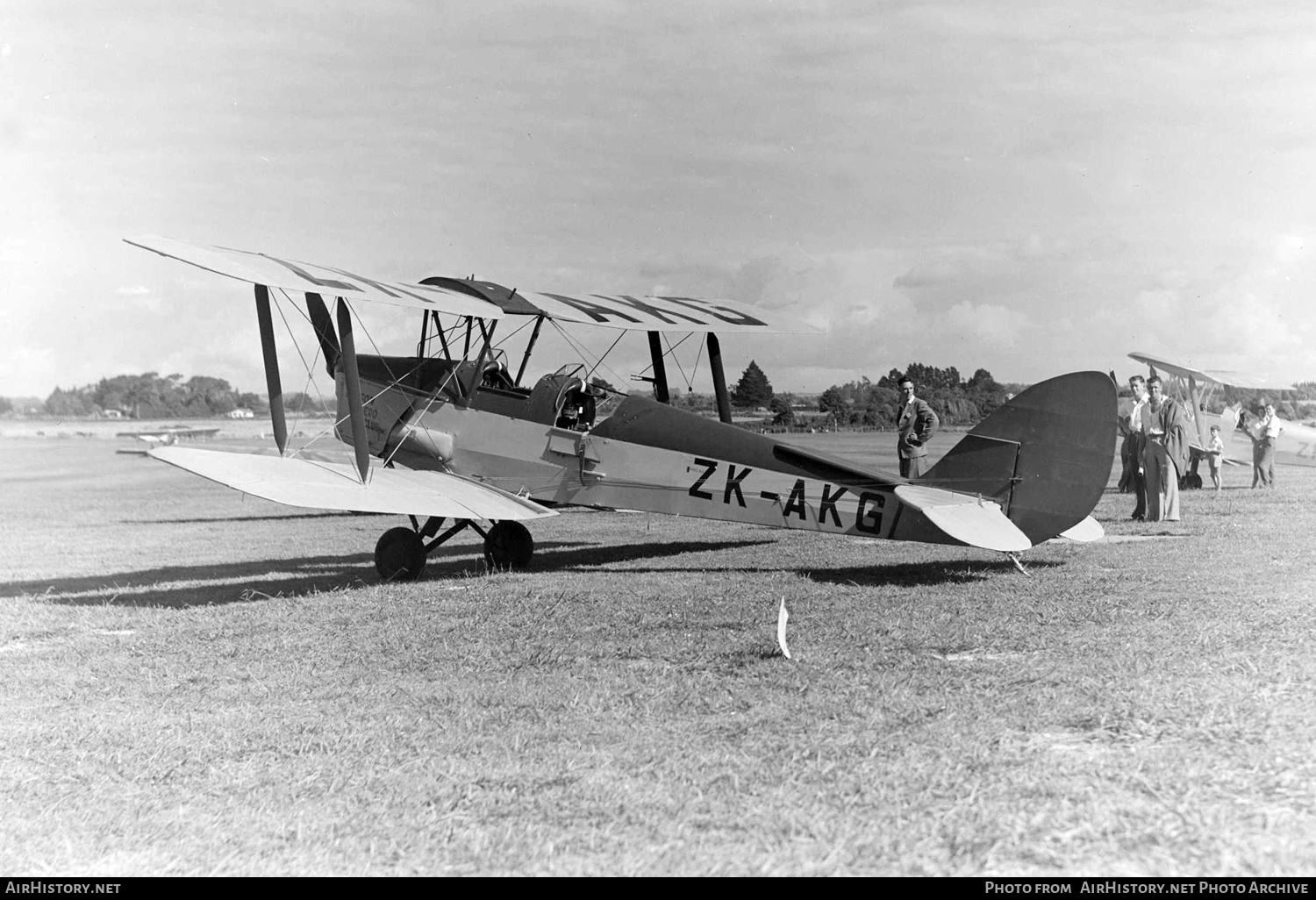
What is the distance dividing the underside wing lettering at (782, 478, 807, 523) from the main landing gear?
9.41 ft

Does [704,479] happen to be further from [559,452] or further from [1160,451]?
[1160,451]

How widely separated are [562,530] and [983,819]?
10706mm

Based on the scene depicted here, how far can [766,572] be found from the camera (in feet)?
29.2

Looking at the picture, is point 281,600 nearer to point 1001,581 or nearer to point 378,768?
point 378,768

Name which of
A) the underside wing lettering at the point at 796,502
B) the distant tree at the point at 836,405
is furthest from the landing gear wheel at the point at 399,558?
the distant tree at the point at 836,405

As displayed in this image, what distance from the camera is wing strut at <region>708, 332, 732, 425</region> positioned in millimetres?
12016

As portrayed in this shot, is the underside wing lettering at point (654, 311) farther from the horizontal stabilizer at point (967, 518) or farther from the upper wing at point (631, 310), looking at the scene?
the horizontal stabilizer at point (967, 518)

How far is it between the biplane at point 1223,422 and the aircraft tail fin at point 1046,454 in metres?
7.67

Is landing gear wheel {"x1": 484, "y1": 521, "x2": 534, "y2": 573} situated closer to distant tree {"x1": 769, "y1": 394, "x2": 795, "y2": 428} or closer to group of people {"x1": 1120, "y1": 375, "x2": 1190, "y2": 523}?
group of people {"x1": 1120, "y1": 375, "x2": 1190, "y2": 523}

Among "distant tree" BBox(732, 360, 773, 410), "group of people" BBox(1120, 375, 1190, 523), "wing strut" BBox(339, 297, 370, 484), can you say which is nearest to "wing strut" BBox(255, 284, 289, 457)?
"wing strut" BBox(339, 297, 370, 484)

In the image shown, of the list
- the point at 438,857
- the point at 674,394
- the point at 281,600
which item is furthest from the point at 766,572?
the point at 438,857

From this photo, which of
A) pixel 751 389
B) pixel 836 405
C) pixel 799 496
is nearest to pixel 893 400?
pixel 836 405

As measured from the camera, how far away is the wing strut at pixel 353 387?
8.75 metres

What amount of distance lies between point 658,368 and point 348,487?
13.5 feet
